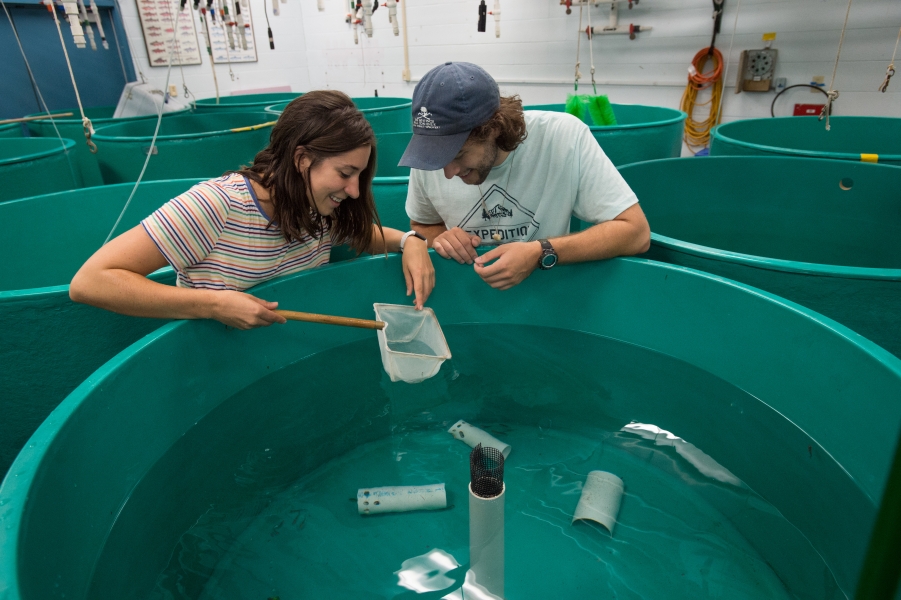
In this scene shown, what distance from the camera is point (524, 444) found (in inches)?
53.5

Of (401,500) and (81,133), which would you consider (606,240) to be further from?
(81,133)

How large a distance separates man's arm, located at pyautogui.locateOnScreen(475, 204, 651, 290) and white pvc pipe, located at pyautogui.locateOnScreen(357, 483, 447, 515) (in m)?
0.50

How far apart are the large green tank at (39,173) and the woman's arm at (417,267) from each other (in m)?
Answer: 1.60

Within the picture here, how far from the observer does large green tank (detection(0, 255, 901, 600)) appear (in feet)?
3.03

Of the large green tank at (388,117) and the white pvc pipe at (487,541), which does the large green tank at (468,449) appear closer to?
the white pvc pipe at (487,541)

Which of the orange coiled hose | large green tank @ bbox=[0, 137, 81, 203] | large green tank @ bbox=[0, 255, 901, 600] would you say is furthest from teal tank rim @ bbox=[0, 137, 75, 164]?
the orange coiled hose

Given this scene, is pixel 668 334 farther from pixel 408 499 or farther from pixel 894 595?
pixel 894 595

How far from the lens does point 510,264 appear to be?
129 centimetres

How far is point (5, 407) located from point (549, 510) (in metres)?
1.23

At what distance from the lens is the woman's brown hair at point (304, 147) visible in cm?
112

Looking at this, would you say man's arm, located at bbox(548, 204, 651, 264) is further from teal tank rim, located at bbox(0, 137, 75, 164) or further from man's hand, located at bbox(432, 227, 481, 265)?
teal tank rim, located at bbox(0, 137, 75, 164)

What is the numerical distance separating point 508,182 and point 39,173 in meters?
1.93

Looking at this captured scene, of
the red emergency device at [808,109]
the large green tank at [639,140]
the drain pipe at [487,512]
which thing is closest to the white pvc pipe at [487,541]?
the drain pipe at [487,512]

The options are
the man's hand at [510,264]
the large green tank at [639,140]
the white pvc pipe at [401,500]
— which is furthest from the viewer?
the large green tank at [639,140]
